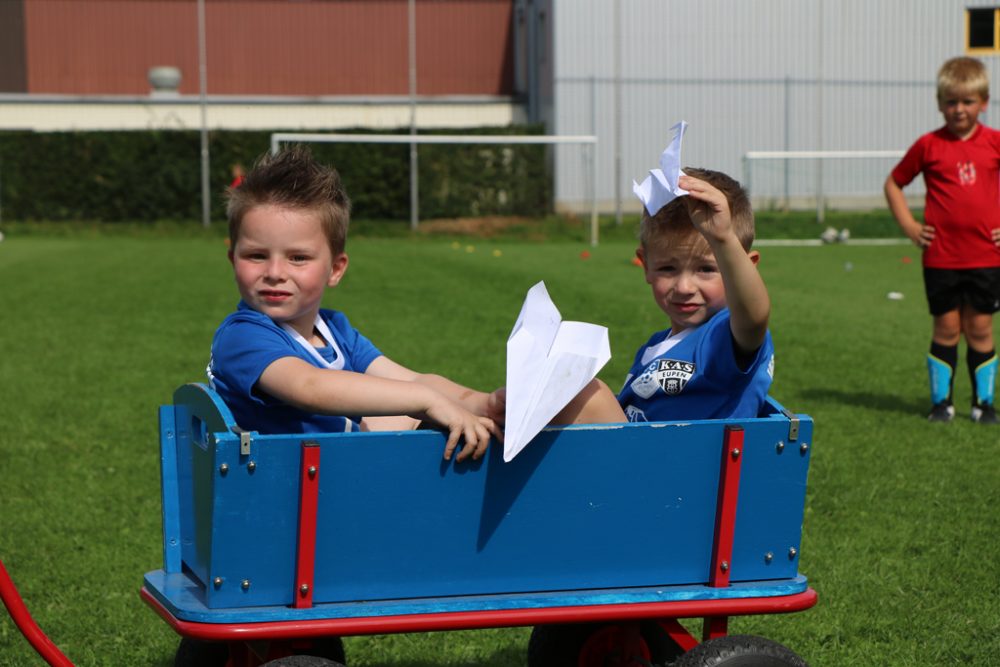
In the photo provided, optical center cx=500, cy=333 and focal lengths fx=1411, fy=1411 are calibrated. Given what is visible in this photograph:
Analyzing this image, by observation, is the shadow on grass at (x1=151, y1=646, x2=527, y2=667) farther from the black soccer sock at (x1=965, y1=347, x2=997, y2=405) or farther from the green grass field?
the black soccer sock at (x1=965, y1=347, x2=997, y2=405)

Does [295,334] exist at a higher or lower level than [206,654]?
higher

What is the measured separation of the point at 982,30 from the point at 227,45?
56.1ft

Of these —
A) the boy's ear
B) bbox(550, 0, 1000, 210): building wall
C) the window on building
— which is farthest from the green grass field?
the window on building

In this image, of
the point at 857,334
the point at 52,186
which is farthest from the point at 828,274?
the point at 52,186

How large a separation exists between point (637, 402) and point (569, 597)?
2.09 feet

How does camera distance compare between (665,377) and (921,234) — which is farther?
(921,234)

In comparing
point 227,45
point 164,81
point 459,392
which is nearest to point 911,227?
point 459,392

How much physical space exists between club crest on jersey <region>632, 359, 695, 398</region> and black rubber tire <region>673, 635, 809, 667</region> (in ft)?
1.92

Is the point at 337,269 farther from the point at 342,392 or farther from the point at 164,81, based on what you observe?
the point at 164,81

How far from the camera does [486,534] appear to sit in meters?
2.74

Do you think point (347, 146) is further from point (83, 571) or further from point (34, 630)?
point (34, 630)

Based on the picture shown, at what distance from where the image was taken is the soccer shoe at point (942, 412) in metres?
7.41

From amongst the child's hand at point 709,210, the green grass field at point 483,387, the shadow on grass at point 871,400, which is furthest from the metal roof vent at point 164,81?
the child's hand at point 709,210

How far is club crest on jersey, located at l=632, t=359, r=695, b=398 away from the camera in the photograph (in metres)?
3.10
